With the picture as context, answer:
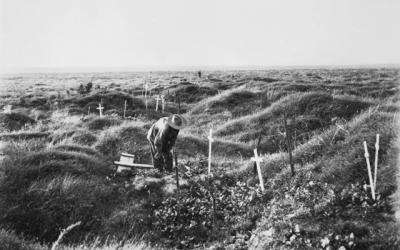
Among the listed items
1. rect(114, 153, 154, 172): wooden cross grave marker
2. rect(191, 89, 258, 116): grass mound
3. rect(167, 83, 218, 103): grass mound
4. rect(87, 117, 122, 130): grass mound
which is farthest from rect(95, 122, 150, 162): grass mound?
rect(167, 83, 218, 103): grass mound

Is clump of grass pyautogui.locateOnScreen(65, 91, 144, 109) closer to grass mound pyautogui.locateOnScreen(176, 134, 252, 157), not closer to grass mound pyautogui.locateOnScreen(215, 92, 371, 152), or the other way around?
grass mound pyautogui.locateOnScreen(215, 92, 371, 152)

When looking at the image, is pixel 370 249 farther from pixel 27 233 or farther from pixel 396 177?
pixel 27 233

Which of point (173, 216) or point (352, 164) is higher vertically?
point (352, 164)

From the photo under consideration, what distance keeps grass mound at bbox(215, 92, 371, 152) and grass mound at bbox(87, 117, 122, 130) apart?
4835 mm

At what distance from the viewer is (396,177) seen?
8.50 metres

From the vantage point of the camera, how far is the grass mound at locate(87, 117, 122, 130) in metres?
19.3

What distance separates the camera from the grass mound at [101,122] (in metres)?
19.3

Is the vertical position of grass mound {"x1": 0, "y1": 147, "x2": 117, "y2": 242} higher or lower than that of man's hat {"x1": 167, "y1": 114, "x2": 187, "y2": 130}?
lower

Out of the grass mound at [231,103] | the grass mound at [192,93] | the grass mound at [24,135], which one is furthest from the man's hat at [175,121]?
the grass mound at [192,93]

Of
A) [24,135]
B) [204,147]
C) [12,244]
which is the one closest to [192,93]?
[204,147]

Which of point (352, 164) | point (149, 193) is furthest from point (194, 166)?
point (352, 164)

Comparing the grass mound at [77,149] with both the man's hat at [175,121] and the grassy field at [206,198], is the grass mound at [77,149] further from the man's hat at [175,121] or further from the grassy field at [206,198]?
the man's hat at [175,121]

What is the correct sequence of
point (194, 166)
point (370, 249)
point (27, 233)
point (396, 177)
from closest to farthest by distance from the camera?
point (370, 249) < point (396, 177) < point (27, 233) < point (194, 166)

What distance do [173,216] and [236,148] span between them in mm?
6887
